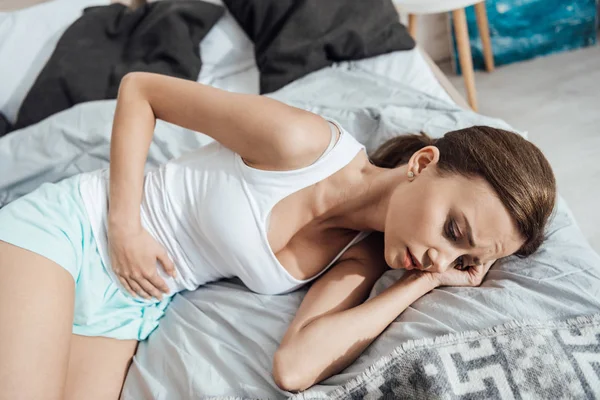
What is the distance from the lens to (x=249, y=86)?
1665 mm

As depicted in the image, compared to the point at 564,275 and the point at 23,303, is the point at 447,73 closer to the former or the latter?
the point at 564,275

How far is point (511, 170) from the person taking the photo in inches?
34.2

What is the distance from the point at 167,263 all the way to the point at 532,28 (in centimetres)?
224

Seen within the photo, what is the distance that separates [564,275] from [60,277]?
88 cm

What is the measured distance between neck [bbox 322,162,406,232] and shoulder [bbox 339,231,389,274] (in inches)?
2.5

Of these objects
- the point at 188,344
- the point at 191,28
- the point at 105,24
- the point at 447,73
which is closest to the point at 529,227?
the point at 188,344

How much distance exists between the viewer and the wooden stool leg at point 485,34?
2338 mm

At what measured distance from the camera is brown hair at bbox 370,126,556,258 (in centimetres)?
86

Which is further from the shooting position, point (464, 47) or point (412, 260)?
point (464, 47)

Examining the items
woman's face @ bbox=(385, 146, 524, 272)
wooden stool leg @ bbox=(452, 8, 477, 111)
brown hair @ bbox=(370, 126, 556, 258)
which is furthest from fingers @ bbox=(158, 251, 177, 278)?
wooden stool leg @ bbox=(452, 8, 477, 111)

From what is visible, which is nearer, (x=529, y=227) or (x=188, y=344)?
(x=529, y=227)

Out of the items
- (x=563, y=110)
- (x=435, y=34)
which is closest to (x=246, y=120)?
(x=563, y=110)

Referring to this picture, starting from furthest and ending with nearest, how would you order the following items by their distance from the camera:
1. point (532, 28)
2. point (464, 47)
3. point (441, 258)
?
point (532, 28) → point (464, 47) → point (441, 258)

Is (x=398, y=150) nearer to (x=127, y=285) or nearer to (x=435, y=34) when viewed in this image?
(x=127, y=285)
